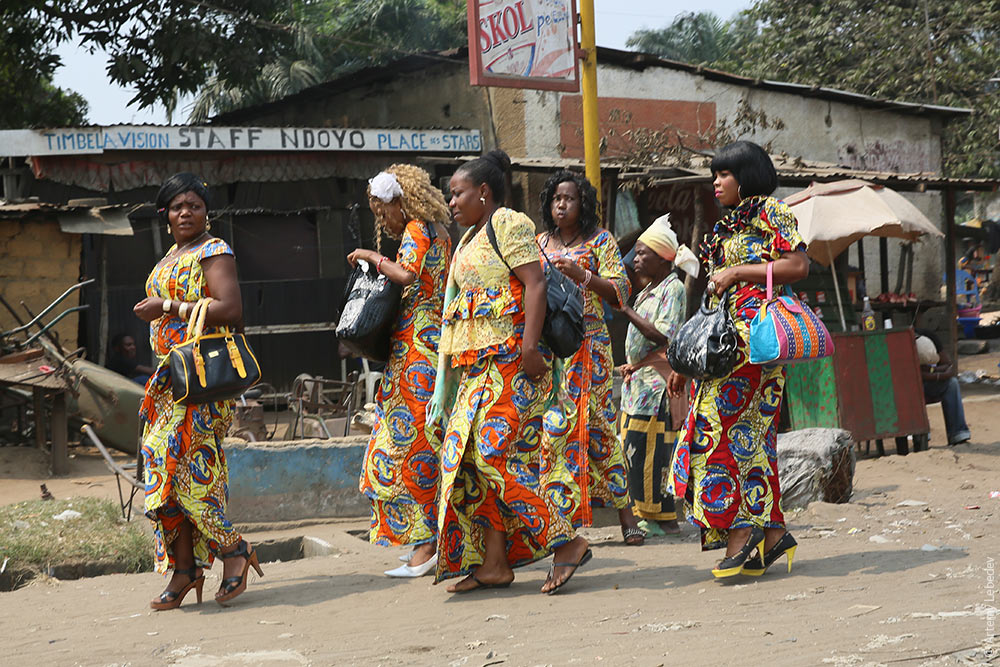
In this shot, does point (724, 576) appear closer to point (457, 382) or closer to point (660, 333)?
point (457, 382)

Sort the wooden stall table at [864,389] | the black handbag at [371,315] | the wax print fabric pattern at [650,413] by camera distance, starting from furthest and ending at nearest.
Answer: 1. the wooden stall table at [864,389]
2. the wax print fabric pattern at [650,413]
3. the black handbag at [371,315]

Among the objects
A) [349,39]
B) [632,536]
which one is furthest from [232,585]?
[349,39]

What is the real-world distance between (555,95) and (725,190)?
10150 millimetres

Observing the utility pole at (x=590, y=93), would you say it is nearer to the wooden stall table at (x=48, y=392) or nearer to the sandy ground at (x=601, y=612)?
the sandy ground at (x=601, y=612)

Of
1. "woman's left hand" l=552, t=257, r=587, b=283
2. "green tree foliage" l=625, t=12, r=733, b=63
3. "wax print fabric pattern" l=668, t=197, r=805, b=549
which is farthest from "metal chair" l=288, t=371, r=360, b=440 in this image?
"green tree foliage" l=625, t=12, r=733, b=63

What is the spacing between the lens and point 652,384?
6527 mm

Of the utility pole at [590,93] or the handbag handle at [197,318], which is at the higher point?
the utility pole at [590,93]

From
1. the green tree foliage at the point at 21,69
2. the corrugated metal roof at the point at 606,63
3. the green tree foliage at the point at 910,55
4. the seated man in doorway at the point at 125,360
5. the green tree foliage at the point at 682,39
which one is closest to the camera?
the seated man in doorway at the point at 125,360

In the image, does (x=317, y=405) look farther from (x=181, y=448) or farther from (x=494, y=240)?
(x=494, y=240)

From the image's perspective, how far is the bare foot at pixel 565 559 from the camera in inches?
188

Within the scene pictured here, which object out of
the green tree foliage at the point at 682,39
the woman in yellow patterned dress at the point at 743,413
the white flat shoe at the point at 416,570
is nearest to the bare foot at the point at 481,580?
the white flat shoe at the point at 416,570

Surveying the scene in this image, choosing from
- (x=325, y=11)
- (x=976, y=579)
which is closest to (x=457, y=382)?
(x=976, y=579)

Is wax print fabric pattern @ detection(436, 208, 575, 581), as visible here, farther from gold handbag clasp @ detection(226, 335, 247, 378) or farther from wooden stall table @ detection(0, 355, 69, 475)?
wooden stall table @ detection(0, 355, 69, 475)

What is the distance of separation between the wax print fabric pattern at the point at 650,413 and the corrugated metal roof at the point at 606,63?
8549 mm
